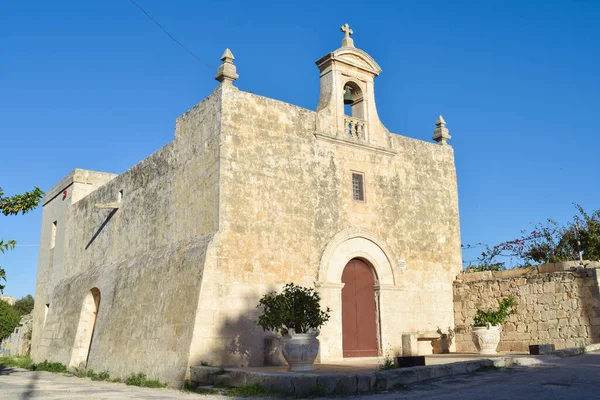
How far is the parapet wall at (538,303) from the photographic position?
12703 mm

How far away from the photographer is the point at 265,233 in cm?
1185

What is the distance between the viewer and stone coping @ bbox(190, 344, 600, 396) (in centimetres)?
780

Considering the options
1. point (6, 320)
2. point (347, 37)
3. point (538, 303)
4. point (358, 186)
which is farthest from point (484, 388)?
point (6, 320)

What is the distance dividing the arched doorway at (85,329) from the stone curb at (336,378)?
701 cm

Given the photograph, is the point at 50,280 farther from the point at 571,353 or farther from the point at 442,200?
the point at 571,353

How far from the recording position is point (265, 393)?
810 centimetres

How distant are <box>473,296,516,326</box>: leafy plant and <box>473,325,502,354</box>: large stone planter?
181 mm

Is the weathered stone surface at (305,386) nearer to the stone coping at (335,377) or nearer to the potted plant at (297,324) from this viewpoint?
the stone coping at (335,377)

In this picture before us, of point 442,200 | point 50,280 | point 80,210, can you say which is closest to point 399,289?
point 442,200

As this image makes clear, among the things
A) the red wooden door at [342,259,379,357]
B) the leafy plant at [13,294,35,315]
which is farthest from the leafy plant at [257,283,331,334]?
the leafy plant at [13,294,35,315]

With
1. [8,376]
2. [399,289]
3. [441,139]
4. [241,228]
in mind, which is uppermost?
[441,139]

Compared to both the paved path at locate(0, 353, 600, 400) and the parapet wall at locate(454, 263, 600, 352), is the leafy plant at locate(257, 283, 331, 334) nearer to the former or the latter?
the paved path at locate(0, 353, 600, 400)

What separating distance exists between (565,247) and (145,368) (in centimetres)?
1321

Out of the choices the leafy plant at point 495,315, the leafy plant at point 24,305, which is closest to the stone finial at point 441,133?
the leafy plant at point 495,315
